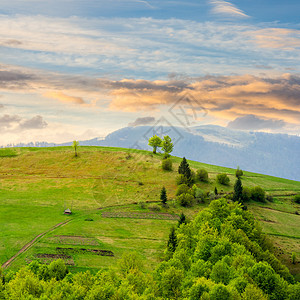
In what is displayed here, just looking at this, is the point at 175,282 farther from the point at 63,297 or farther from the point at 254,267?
the point at 63,297

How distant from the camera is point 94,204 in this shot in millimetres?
→ 112562

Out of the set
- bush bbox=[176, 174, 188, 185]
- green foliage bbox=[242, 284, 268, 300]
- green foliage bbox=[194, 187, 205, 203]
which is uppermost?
bush bbox=[176, 174, 188, 185]

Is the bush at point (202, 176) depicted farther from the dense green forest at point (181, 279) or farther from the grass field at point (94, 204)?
the dense green forest at point (181, 279)

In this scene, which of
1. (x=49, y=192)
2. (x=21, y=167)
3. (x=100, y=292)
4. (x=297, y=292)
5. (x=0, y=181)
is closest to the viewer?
(x=100, y=292)

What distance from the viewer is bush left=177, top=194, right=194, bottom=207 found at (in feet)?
372

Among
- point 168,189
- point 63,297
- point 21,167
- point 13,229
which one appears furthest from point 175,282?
point 21,167

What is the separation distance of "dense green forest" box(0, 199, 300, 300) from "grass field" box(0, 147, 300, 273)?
12.6 metres

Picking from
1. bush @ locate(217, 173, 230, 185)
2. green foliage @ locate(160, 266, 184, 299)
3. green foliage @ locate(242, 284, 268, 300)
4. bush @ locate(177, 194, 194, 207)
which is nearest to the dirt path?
green foliage @ locate(160, 266, 184, 299)

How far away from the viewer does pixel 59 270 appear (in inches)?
2212

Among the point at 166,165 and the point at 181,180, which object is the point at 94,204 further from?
the point at 166,165

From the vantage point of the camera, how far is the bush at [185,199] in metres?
113

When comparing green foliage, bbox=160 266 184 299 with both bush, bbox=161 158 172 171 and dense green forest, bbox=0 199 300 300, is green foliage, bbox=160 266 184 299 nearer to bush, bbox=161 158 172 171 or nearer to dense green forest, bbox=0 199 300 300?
dense green forest, bbox=0 199 300 300

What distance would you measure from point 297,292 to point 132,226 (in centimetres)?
5432

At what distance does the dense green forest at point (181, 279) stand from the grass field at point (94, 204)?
1262 centimetres
